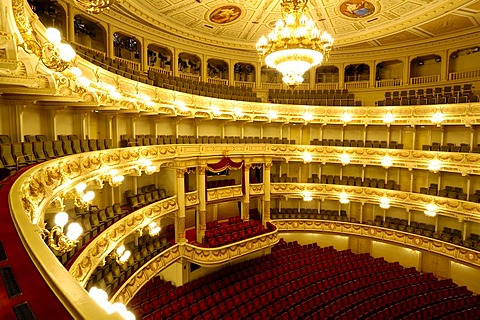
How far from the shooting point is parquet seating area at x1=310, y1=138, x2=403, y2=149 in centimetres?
1775

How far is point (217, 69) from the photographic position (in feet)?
71.1

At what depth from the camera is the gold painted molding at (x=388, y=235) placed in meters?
13.9

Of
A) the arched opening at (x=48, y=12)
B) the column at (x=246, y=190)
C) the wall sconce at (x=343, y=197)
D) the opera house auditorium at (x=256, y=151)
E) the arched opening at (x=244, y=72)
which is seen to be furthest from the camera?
the arched opening at (x=244, y=72)

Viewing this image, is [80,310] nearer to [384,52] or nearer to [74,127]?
[74,127]

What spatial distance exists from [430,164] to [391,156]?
6.41ft

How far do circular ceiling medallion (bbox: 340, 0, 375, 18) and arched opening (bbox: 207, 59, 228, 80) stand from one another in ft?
31.0

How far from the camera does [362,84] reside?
66.7 feet

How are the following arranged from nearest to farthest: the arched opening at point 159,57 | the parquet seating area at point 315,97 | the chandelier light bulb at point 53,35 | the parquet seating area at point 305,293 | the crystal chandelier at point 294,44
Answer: the chandelier light bulb at point 53,35
the crystal chandelier at point 294,44
the parquet seating area at point 305,293
the arched opening at point 159,57
the parquet seating area at point 315,97

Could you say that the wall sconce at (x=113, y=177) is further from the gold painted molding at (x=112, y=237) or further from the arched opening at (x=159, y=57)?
the arched opening at (x=159, y=57)

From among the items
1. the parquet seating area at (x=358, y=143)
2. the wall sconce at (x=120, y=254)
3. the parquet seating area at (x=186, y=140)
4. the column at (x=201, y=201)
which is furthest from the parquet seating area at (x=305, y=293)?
the parquet seating area at (x=358, y=143)

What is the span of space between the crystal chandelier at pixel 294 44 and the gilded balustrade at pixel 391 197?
10560mm

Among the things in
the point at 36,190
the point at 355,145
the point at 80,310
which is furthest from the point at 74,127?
the point at 355,145

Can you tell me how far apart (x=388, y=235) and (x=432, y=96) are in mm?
8241

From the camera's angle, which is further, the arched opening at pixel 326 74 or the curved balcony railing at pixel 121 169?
the arched opening at pixel 326 74
